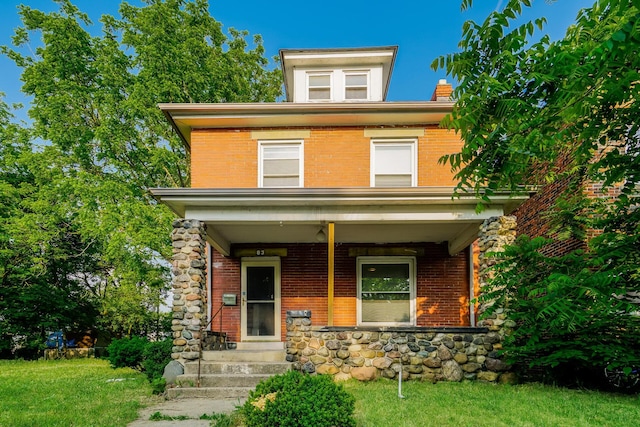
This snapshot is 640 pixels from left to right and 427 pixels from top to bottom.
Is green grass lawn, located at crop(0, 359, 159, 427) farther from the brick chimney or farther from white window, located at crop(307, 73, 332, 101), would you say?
the brick chimney

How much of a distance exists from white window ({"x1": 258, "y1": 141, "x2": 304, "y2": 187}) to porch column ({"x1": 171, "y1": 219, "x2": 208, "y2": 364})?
257 centimetres

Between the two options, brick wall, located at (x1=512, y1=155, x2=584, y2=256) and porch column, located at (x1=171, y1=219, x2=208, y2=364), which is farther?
brick wall, located at (x1=512, y1=155, x2=584, y2=256)

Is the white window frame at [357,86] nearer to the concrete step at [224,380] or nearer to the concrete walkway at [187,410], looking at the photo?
the concrete step at [224,380]

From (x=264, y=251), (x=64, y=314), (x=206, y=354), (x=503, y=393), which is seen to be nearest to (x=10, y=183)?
(x=64, y=314)

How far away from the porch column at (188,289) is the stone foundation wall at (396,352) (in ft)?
5.96

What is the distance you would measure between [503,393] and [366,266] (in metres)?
5.42

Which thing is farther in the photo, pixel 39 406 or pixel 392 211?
pixel 392 211

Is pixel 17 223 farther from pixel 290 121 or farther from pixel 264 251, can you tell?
pixel 290 121

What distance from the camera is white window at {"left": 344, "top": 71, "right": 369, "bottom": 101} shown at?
42.0ft

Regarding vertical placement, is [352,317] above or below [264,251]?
below

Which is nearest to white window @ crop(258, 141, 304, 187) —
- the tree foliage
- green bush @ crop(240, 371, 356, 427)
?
the tree foliage

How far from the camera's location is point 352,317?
11430 millimetres

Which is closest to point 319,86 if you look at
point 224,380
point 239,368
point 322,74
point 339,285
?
point 322,74

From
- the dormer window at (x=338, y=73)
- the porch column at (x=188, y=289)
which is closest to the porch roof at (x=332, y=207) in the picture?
the porch column at (x=188, y=289)
